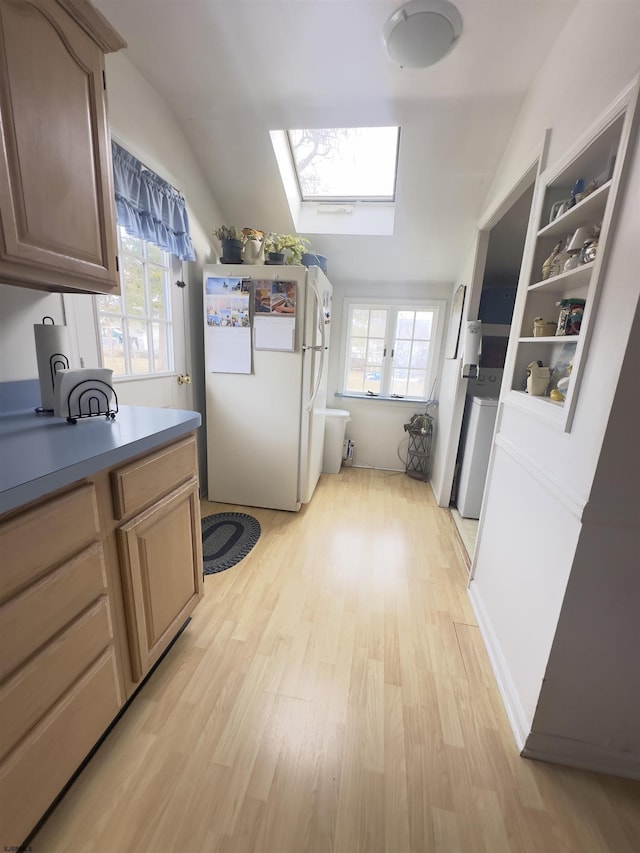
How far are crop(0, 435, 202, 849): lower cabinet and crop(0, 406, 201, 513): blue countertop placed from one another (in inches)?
2.2

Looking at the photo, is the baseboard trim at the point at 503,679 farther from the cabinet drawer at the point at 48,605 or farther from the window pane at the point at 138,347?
the window pane at the point at 138,347

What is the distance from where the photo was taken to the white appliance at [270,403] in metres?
2.18

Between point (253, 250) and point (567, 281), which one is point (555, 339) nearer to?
point (567, 281)

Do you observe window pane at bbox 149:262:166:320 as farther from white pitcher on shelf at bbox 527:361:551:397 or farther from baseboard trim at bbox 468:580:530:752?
baseboard trim at bbox 468:580:530:752

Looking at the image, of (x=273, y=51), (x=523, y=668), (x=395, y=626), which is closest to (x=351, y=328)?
(x=273, y=51)

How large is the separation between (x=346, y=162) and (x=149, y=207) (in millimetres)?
1499

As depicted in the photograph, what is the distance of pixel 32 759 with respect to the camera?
758 millimetres

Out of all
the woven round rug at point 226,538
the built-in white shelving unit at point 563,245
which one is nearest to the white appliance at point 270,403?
the woven round rug at point 226,538

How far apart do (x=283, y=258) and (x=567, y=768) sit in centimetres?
266

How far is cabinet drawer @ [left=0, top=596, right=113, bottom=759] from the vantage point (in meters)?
0.70

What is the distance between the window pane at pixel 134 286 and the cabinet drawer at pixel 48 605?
1.40m

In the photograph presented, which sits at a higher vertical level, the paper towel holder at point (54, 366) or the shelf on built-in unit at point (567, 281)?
the shelf on built-in unit at point (567, 281)

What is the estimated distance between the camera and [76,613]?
847mm

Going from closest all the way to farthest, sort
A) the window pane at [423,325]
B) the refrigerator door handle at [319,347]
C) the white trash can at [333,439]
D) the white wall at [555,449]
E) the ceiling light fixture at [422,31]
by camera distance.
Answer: the white wall at [555,449]
the ceiling light fixture at [422,31]
the refrigerator door handle at [319,347]
the white trash can at [333,439]
the window pane at [423,325]
